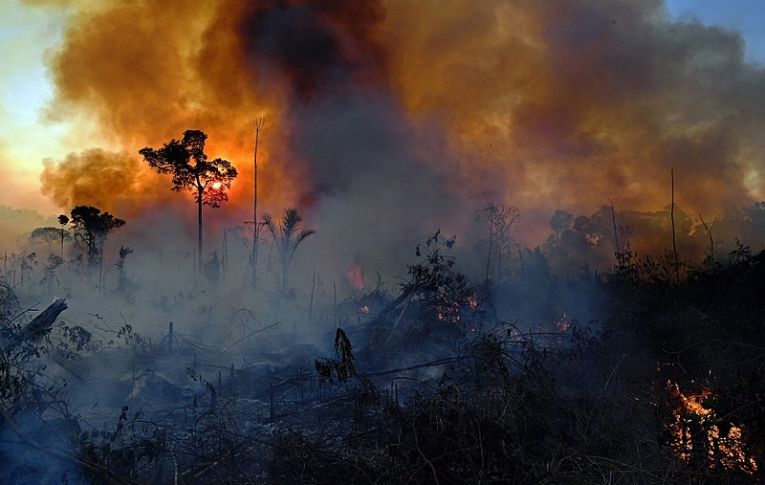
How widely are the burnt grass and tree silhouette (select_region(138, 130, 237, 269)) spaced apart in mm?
16525

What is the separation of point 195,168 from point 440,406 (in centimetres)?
2528

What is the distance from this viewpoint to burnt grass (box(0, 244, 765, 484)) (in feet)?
17.2

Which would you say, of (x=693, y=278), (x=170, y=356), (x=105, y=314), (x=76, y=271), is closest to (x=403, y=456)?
(x=170, y=356)

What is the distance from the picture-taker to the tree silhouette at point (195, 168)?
2692 centimetres

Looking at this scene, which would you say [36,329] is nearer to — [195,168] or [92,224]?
[195,168]

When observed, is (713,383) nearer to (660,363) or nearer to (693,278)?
(660,363)

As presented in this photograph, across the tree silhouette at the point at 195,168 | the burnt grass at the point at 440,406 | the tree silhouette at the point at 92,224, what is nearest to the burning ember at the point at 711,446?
the burnt grass at the point at 440,406

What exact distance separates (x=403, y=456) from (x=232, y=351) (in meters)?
9.27

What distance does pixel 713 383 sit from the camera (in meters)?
8.38

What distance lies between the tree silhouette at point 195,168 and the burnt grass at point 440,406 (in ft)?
54.2

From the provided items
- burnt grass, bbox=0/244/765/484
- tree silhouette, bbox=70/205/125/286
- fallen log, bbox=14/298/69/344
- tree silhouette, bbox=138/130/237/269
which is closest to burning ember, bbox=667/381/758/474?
burnt grass, bbox=0/244/765/484

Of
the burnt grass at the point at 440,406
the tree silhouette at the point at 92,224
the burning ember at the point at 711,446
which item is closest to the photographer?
the burnt grass at the point at 440,406

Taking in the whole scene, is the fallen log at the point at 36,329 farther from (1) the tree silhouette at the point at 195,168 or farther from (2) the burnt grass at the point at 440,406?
(1) the tree silhouette at the point at 195,168

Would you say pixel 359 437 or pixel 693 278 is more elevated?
pixel 693 278
